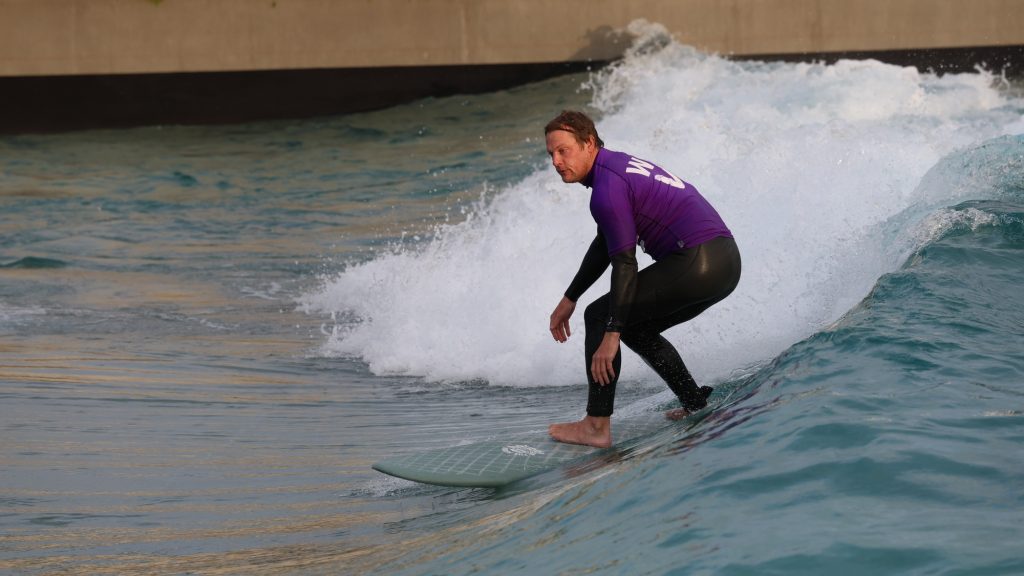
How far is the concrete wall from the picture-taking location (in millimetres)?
19500

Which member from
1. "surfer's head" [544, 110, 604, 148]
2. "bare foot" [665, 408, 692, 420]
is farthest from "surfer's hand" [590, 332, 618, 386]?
"surfer's head" [544, 110, 604, 148]

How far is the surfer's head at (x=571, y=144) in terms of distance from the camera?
4.36m

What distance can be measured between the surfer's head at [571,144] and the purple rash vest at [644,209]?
0.19 feet

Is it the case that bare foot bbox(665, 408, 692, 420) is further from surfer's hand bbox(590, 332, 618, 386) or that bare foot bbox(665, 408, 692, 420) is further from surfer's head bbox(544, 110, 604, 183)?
surfer's head bbox(544, 110, 604, 183)

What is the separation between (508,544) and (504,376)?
3.57m

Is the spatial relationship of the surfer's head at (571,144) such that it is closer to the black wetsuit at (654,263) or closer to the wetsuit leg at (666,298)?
the black wetsuit at (654,263)

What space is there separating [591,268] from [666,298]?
0.35 m

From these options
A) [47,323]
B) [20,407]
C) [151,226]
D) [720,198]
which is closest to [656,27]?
[151,226]

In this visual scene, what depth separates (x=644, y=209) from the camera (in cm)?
449

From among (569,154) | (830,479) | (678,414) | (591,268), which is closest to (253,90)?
(591,268)

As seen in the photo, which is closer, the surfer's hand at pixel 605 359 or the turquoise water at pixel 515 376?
the turquoise water at pixel 515 376

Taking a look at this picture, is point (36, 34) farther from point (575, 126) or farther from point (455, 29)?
point (575, 126)

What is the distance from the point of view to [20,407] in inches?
223

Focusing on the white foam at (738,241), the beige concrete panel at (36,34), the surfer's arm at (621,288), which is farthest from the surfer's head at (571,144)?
the beige concrete panel at (36,34)
